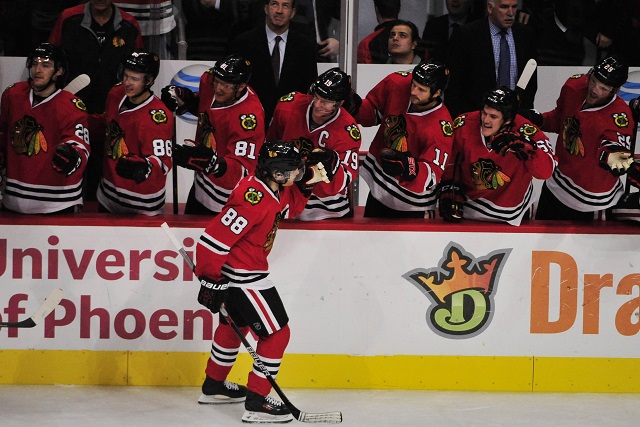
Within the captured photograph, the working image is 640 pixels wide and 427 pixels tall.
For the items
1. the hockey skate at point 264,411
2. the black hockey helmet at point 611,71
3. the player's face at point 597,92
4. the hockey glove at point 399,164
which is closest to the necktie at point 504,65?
the player's face at point 597,92

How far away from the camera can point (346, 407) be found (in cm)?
479

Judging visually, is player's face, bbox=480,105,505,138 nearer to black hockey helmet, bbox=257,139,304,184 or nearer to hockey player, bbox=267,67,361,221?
hockey player, bbox=267,67,361,221

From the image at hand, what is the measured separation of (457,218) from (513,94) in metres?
0.58

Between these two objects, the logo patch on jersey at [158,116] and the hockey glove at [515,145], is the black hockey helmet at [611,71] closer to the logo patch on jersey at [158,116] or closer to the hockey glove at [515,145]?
the hockey glove at [515,145]

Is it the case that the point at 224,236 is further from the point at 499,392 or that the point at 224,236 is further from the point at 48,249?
the point at 499,392

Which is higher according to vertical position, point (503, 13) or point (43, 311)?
point (503, 13)

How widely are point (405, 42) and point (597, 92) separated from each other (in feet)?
5.89

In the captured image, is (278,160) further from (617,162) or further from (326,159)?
(617,162)

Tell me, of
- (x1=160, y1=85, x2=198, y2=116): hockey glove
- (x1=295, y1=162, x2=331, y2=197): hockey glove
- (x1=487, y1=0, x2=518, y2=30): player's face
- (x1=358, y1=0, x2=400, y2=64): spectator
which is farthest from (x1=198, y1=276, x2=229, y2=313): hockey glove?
(x1=358, y1=0, x2=400, y2=64): spectator

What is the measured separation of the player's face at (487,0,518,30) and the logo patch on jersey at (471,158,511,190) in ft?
4.58

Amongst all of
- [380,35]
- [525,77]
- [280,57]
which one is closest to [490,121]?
[525,77]

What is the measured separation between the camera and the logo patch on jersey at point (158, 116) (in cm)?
504

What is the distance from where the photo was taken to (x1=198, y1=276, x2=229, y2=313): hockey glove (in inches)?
174

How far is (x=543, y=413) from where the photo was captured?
4754mm
